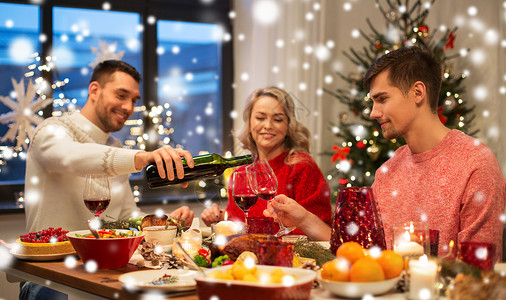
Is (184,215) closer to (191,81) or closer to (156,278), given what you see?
(156,278)

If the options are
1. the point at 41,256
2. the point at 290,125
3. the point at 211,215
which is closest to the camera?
the point at 41,256

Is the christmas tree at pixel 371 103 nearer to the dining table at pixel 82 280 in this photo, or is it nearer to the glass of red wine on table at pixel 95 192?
the glass of red wine on table at pixel 95 192

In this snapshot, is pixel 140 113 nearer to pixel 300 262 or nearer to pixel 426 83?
pixel 426 83

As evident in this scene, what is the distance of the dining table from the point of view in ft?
3.84

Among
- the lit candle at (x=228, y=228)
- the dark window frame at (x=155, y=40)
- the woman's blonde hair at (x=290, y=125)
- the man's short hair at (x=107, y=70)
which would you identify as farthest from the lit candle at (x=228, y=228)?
the dark window frame at (x=155, y=40)

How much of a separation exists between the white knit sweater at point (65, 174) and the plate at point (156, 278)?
2.33 feet

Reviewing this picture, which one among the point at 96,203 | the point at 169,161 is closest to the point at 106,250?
the point at 96,203

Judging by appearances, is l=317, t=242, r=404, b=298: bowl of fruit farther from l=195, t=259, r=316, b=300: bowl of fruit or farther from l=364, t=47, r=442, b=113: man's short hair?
l=364, t=47, r=442, b=113: man's short hair

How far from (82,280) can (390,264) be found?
748 mm

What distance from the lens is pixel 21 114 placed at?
138 inches

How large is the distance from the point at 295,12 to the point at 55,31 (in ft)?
5.99

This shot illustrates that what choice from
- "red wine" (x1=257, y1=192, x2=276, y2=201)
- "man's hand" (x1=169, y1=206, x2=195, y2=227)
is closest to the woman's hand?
"red wine" (x1=257, y1=192, x2=276, y2=201)

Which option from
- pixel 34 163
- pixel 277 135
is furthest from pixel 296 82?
pixel 34 163

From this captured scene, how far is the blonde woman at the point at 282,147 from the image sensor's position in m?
2.51
